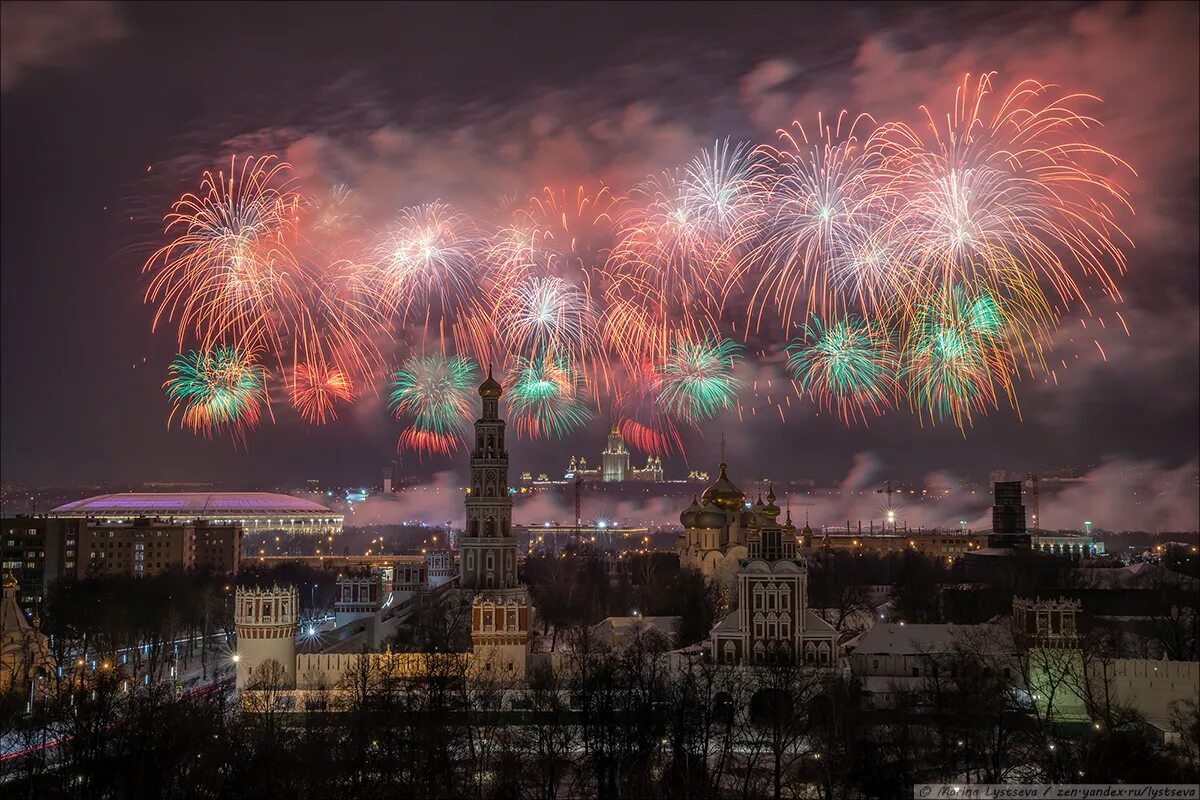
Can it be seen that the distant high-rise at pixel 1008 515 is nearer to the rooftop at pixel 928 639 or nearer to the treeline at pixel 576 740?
the rooftop at pixel 928 639

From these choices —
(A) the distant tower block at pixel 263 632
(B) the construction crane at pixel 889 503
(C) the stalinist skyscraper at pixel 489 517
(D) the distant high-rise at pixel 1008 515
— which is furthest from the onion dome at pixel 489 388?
(B) the construction crane at pixel 889 503

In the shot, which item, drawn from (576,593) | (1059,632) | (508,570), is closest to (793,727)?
(1059,632)

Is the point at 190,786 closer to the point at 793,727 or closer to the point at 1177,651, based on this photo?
the point at 793,727

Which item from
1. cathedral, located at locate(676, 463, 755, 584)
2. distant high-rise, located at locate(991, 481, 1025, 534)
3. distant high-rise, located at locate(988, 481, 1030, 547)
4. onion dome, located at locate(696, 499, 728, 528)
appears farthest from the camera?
distant high-rise, located at locate(991, 481, 1025, 534)

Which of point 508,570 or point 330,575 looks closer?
point 508,570

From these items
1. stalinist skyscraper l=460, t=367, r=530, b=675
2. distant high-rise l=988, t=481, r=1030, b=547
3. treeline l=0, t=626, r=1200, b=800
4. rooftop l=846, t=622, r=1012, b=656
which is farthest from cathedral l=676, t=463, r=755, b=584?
distant high-rise l=988, t=481, r=1030, b=547

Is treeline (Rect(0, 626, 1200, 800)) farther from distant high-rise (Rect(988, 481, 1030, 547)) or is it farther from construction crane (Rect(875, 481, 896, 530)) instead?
construction crane (Rect(875, 481, 896, 530))
